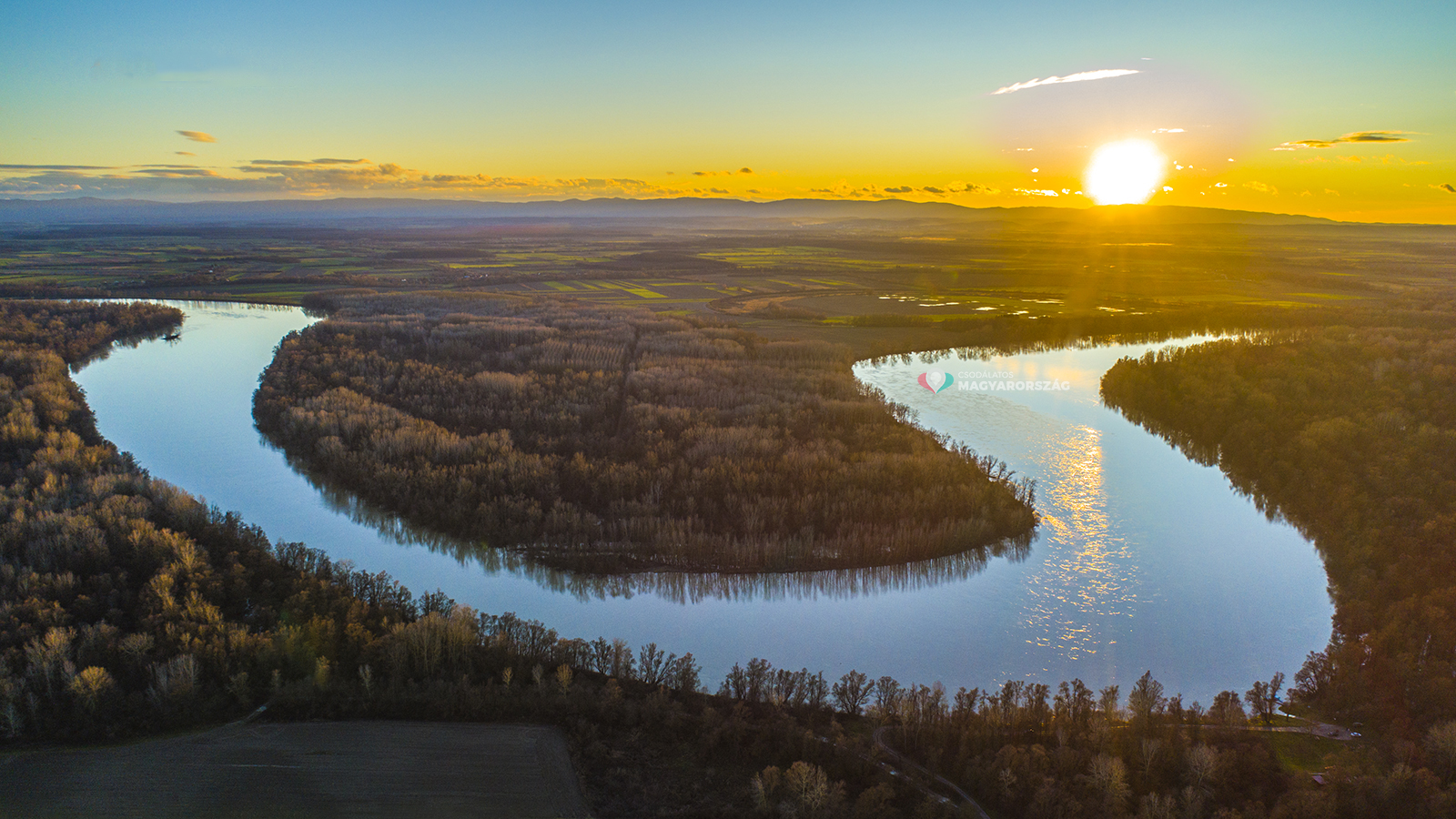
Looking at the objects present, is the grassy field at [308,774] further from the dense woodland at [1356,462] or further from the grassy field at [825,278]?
the grassy field at [825,278]

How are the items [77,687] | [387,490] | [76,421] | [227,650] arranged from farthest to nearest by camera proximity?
[76,421], [387,490], [227,650], [77,687]

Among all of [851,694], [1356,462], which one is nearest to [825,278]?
[1356,462]

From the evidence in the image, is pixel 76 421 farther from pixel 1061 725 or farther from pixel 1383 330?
pixel 1383 330

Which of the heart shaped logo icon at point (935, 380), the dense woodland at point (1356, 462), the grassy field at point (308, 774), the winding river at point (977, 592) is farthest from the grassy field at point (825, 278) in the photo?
the grassy field at point (308, 774)

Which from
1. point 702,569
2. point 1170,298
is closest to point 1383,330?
point 1170,298

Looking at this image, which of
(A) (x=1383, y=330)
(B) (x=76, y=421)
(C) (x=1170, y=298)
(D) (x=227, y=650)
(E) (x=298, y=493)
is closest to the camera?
(D) (x=227, y=650)

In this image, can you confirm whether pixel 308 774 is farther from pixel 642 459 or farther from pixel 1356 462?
pixel 1356 462
